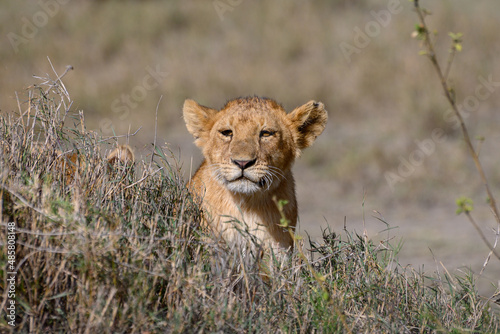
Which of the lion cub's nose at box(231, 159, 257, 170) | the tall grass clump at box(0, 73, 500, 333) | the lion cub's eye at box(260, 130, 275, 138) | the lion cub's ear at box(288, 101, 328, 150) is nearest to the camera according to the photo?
the tall grass clump at box(0, 73, 500, 333)

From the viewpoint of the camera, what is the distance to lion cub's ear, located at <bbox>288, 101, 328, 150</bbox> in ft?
15.1

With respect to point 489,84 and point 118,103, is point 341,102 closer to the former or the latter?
point 489,84

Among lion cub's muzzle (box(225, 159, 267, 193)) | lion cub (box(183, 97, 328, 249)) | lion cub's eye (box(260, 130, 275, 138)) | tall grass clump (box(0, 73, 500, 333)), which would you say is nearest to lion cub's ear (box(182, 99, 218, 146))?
lion cub (box(183, 97, 328, 249))

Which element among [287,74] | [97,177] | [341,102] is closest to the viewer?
[97,177]

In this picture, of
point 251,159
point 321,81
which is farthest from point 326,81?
point 251,159

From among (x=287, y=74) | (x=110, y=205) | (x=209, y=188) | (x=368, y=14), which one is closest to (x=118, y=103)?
(x=287, y=74)

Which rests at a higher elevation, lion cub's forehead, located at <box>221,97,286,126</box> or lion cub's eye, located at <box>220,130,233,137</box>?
lion cub's forehead, located at <box>221,97,286,126</box>

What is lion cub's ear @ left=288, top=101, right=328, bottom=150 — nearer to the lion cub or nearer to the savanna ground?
the lion cub

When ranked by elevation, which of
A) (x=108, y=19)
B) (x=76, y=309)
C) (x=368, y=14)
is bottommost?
(x=76, y=309)

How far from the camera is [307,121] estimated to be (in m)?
4.73

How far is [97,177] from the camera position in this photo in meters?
3.71

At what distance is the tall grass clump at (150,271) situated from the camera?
290 centimetres

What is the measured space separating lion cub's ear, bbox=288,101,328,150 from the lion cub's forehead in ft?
0.35

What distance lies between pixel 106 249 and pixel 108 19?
13.0 meters
